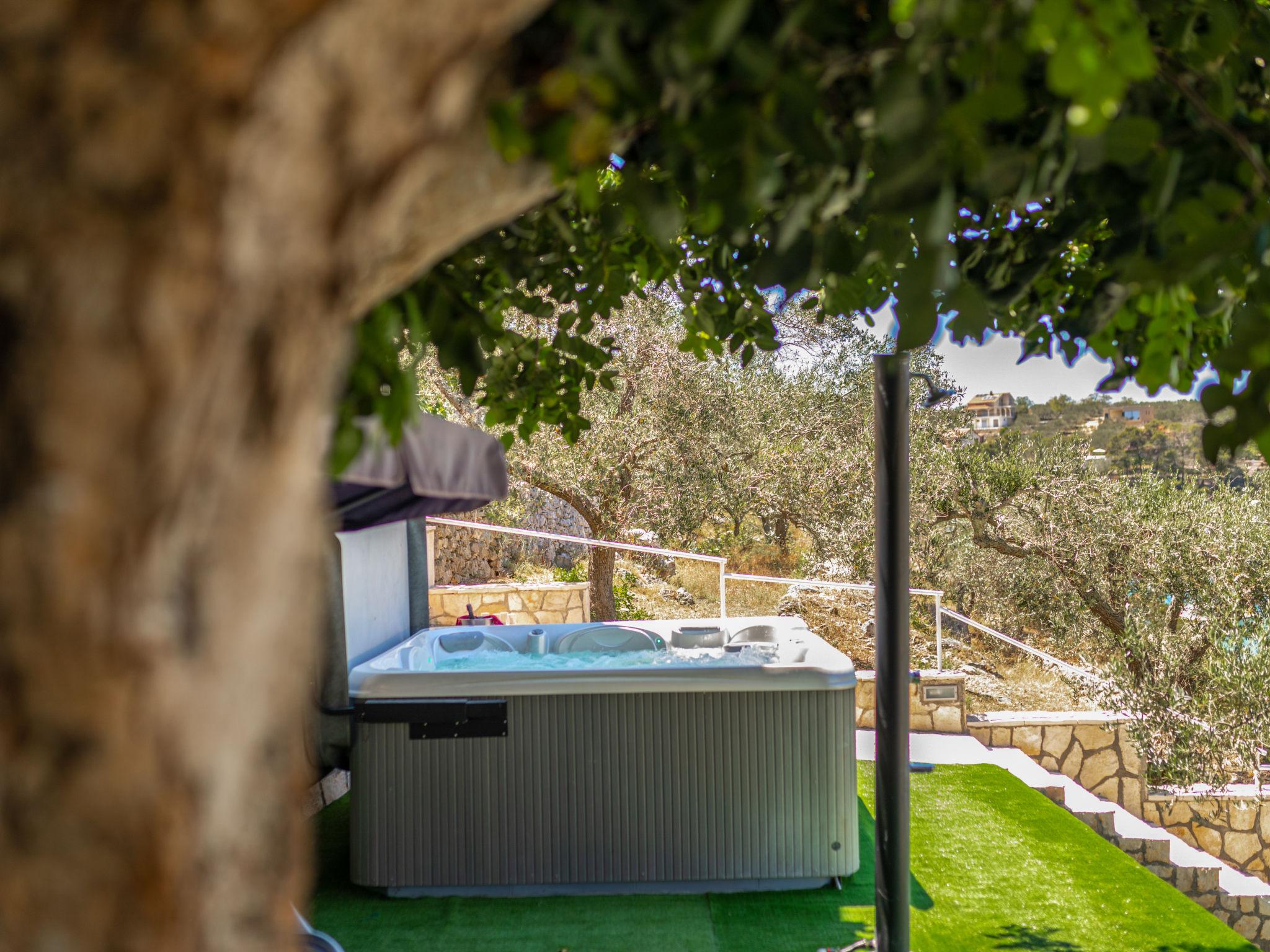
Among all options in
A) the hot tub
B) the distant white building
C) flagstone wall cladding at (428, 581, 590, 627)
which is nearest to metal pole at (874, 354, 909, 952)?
the hot tub

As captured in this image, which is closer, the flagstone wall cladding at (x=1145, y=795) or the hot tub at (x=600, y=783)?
the hot tub at (x=600, y=783)

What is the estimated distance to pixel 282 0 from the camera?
46 centimetres

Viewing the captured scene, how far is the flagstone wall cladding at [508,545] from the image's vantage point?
9234mm

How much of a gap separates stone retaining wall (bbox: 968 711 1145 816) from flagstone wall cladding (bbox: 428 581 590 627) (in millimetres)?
3467

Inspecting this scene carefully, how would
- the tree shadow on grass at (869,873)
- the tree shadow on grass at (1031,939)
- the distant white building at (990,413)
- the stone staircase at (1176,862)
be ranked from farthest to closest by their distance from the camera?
the distant white building at (990,413) → the stone staircase at (1176,862) → the tree shadow on grass at (869,873) → the tree shadow on grass at (1031,939)

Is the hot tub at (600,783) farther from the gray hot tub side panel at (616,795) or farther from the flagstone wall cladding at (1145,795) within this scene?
the flagstone wall cladding at (1145,795)

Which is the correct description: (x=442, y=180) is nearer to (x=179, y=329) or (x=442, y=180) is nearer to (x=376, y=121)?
(x=376, y=121)

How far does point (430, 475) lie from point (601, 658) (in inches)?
95.9

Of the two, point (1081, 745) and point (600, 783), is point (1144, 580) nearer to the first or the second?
point (1081, 745)

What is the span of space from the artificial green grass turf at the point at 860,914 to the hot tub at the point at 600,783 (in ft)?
0.39

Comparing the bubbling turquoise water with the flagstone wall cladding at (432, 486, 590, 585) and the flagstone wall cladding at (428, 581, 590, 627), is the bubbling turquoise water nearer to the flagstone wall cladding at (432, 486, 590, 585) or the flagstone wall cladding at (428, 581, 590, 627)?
the flagstone wall cladding at (428, 581, 590, 627)

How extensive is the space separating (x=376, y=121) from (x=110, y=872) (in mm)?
421

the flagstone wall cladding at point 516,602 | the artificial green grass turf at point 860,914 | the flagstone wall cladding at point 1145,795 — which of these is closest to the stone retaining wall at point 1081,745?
the flagstone wall cladding at point 1145,795

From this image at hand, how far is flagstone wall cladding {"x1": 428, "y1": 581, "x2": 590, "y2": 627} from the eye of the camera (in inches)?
308
